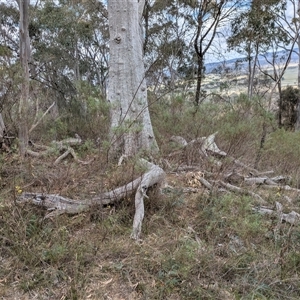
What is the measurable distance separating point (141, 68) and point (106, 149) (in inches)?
69.5

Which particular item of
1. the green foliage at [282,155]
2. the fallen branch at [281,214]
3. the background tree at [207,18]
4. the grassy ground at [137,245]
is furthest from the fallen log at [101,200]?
the background tree at [207,18]

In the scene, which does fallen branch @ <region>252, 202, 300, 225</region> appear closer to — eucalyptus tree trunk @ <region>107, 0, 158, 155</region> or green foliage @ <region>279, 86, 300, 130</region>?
eucalyptus tree trunk @ <region>107, 0, 158, 155</region>

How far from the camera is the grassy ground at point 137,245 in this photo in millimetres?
1945

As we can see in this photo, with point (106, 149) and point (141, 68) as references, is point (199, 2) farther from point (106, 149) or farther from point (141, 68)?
point (106, 149)

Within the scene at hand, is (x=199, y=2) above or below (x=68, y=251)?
above

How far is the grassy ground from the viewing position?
1.95 metres

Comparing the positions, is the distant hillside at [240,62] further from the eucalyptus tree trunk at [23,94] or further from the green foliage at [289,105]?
the eucalyptus tree trunk at [23,94]

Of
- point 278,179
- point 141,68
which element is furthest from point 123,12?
point 278,179

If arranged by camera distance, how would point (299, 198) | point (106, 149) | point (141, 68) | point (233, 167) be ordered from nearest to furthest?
point (106, 149), point (299, 198), point (233, 167), point (141, 68)

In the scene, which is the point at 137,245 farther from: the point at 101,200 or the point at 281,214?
the point at 281,214

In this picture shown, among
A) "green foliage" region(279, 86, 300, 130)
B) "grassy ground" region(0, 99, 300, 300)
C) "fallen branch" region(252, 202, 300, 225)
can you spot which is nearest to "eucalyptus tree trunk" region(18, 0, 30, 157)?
"grassy ground" region(0, 99, 300, 300)

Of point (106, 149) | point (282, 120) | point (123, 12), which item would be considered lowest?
point (282, 120)

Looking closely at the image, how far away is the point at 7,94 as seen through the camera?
4.02 m

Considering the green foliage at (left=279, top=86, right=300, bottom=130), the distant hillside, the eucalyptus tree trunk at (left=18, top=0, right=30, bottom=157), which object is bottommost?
the green foliage at (left=279, top=86, right=300, bottom=130)
